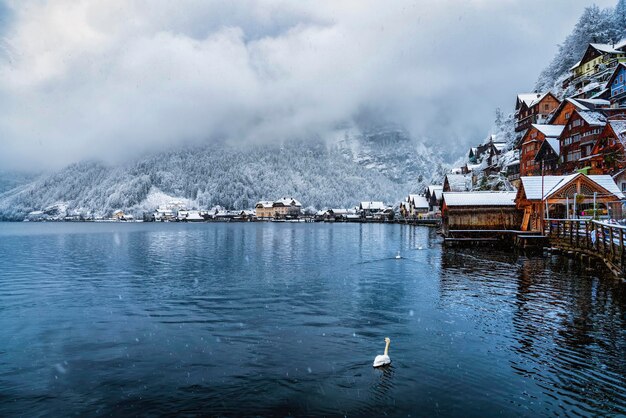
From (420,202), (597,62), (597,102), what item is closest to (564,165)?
(597,102)

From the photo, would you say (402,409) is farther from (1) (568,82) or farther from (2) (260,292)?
(1) (568,82)

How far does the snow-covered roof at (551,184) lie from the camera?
149ft

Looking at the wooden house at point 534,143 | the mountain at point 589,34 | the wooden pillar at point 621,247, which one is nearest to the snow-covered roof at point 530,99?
the mountain at point 589,34

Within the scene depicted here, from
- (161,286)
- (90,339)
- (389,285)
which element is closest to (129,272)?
(161,286)

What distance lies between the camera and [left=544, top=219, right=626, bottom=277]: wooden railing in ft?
85.8

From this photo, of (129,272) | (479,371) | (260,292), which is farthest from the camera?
(129,272)

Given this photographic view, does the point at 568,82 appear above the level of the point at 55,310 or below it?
above

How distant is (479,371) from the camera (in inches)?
530

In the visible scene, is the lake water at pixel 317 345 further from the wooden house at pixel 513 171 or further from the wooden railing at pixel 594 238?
the wooden house at pixel 513 171

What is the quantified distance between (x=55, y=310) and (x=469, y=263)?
3567 cm

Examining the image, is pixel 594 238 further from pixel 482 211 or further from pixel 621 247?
pixel 482 211

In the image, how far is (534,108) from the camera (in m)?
94.8

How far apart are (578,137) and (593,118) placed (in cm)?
393

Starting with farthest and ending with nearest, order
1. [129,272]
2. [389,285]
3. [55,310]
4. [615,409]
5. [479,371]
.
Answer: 1. [129,272]
2. [389,285]
3. [55,310]
4. [479,371]
5. [615,409]
